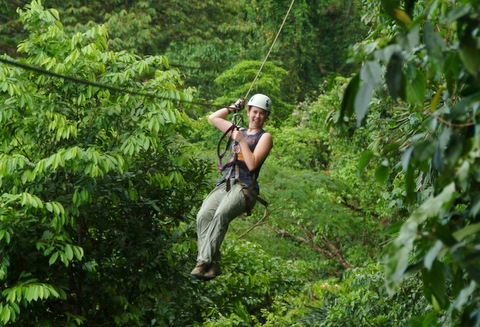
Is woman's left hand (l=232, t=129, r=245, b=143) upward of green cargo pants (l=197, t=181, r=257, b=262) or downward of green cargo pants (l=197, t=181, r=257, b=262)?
upward

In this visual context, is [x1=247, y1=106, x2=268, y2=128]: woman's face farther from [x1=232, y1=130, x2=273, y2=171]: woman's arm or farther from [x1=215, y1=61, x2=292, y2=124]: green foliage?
[x1=215, y1=61, x2=292, y2=124]: green foliage

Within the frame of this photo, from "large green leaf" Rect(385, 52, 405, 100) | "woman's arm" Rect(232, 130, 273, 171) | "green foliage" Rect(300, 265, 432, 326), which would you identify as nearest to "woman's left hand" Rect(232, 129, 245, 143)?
"woman's arm" Rect(232, 130, 273, 171)

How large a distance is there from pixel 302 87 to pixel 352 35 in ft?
6.18

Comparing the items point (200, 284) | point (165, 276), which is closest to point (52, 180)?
point (165, 276)

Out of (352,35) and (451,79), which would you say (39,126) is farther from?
(352,35)

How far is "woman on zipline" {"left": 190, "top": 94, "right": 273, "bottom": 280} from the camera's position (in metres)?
6.06

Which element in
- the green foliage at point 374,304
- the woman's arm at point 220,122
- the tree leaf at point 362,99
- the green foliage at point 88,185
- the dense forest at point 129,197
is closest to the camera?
the tree leaf at point 362,99

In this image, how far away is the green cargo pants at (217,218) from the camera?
240 inches

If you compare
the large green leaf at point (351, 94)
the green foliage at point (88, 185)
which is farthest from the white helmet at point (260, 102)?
the large green leaf at point (351, 94)

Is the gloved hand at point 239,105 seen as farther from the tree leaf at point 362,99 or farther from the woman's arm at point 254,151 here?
the tree leaf at point 362,99

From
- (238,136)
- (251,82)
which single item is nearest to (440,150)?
(238,136)

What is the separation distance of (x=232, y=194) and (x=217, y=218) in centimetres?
19

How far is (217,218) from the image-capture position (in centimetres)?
611

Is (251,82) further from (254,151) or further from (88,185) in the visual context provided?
(254,151)
